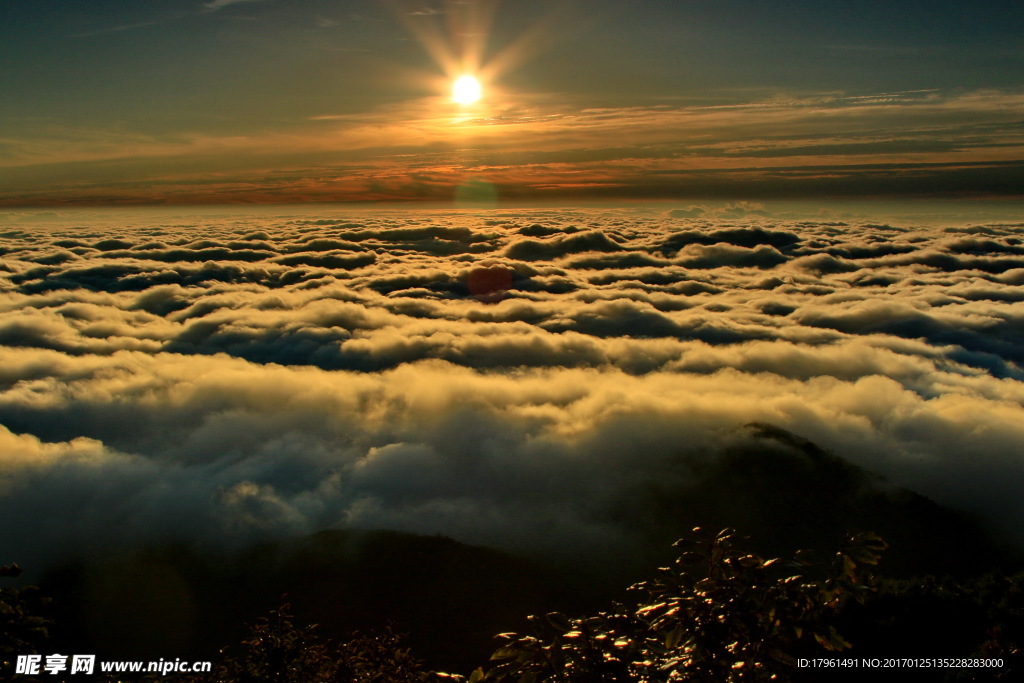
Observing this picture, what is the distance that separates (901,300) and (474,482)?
119451mm

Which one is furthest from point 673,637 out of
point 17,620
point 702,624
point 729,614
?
point 17,620

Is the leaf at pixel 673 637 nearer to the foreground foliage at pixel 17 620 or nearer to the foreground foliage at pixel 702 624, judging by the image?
the foreground foliage at pixel 702 624

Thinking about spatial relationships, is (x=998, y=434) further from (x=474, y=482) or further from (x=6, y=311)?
(x=6, y=311)

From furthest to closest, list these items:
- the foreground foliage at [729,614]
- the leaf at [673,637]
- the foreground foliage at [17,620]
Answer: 1. the foreground foliage at [17,620]
2. the foreground foliage at [729,614]
3. the leaf at [673,637]

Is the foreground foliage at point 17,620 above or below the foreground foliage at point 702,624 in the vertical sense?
above

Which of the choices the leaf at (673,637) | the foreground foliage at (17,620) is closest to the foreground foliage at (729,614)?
the leaf at (673,637)

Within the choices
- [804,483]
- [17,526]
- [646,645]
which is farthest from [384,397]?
[646,645]

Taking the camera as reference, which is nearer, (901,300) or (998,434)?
(998,434)

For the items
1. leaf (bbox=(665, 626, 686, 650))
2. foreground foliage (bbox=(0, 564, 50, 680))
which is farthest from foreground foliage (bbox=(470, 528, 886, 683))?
foreground foliage (bbox=(0, 564, 50, 680))

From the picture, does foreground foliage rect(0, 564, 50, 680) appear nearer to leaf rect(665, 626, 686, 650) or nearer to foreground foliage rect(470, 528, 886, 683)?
foreground foliage rect(470, 528, 886, 683)

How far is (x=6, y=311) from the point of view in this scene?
140250 millimetres

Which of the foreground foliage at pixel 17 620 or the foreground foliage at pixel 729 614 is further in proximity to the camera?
the foreground foliage at pixel 17 620

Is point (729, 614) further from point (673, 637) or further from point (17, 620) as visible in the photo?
point (17, 620)

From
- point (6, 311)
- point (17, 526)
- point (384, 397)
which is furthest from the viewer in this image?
point (6, 311)
